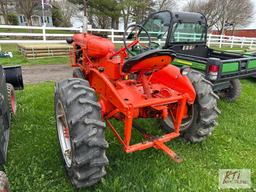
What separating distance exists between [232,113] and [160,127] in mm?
1867

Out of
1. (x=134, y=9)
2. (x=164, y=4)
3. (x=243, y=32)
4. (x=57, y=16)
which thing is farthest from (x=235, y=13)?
(x=57, y=16)

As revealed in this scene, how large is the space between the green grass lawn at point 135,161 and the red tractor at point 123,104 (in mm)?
243

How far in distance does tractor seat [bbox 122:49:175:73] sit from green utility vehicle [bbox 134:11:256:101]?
6.57ft

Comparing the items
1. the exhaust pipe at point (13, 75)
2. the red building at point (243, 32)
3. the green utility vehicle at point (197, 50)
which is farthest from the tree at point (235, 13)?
the exhaust pipe at point (13, 75)

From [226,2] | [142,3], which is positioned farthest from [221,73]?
[226,2]

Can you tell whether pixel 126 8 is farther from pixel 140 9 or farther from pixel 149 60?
pixel 149 60

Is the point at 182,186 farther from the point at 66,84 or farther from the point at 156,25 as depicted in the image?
the point at 156,25

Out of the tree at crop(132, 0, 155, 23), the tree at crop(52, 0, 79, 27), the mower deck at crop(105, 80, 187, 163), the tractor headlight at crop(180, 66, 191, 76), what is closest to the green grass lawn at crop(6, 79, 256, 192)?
the mower deck at crop(105, 80, 187, 163)

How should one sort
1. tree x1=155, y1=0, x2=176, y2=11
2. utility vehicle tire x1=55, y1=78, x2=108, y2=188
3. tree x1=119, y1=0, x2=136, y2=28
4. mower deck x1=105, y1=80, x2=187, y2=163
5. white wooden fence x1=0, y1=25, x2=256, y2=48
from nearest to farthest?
utility vehicle tire x1=55, y1=78, x2=108, y2=188
mower deck x1=105, y1=80, x2=187, y2=163
white wooden fence x1=0, y1=25, x2=256, y2=48
tree x1=119, y1=0, x2=136, y2=28
tree x1=155, y1=0, x2=176, y2=11

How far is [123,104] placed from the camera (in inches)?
90.6

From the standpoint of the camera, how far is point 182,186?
8.57ft

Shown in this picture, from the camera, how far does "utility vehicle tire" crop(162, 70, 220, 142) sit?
2.96 meters

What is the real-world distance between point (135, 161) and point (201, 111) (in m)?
1.02

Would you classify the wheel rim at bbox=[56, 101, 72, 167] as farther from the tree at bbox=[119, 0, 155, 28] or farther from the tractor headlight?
the tree at bbox=[119, 0, 155, 28]
